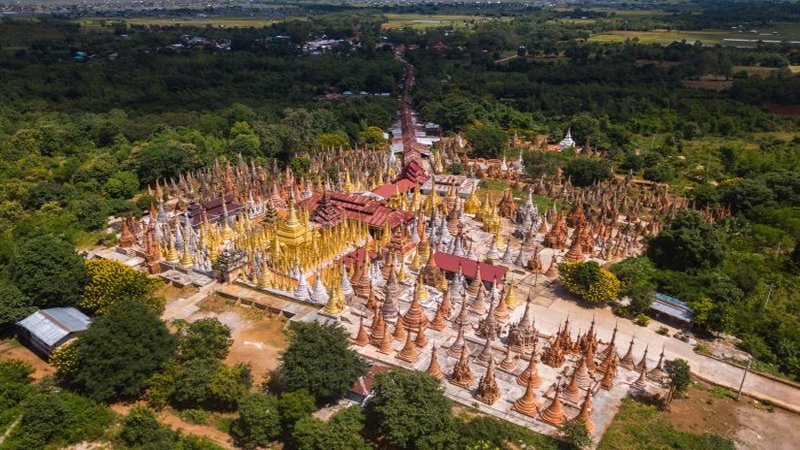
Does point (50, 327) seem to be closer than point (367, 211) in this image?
Yes

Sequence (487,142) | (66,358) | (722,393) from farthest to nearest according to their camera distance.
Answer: (487,142) < (722,393) < (66,358)

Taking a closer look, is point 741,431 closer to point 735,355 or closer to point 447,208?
point 735,355

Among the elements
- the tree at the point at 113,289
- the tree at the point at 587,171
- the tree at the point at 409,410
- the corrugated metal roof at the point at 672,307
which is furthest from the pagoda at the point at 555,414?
the tree at the point at 587,171

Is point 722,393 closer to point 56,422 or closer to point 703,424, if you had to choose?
point 703,424

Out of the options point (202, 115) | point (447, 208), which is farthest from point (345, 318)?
point (202, 115)

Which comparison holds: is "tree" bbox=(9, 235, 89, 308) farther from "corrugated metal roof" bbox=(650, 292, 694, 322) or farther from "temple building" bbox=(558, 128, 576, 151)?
"temple building" bbox=(558, 128, 576, 151)

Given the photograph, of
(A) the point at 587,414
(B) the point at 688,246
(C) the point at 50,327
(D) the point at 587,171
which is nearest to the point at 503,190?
(D) the point at 587,171
